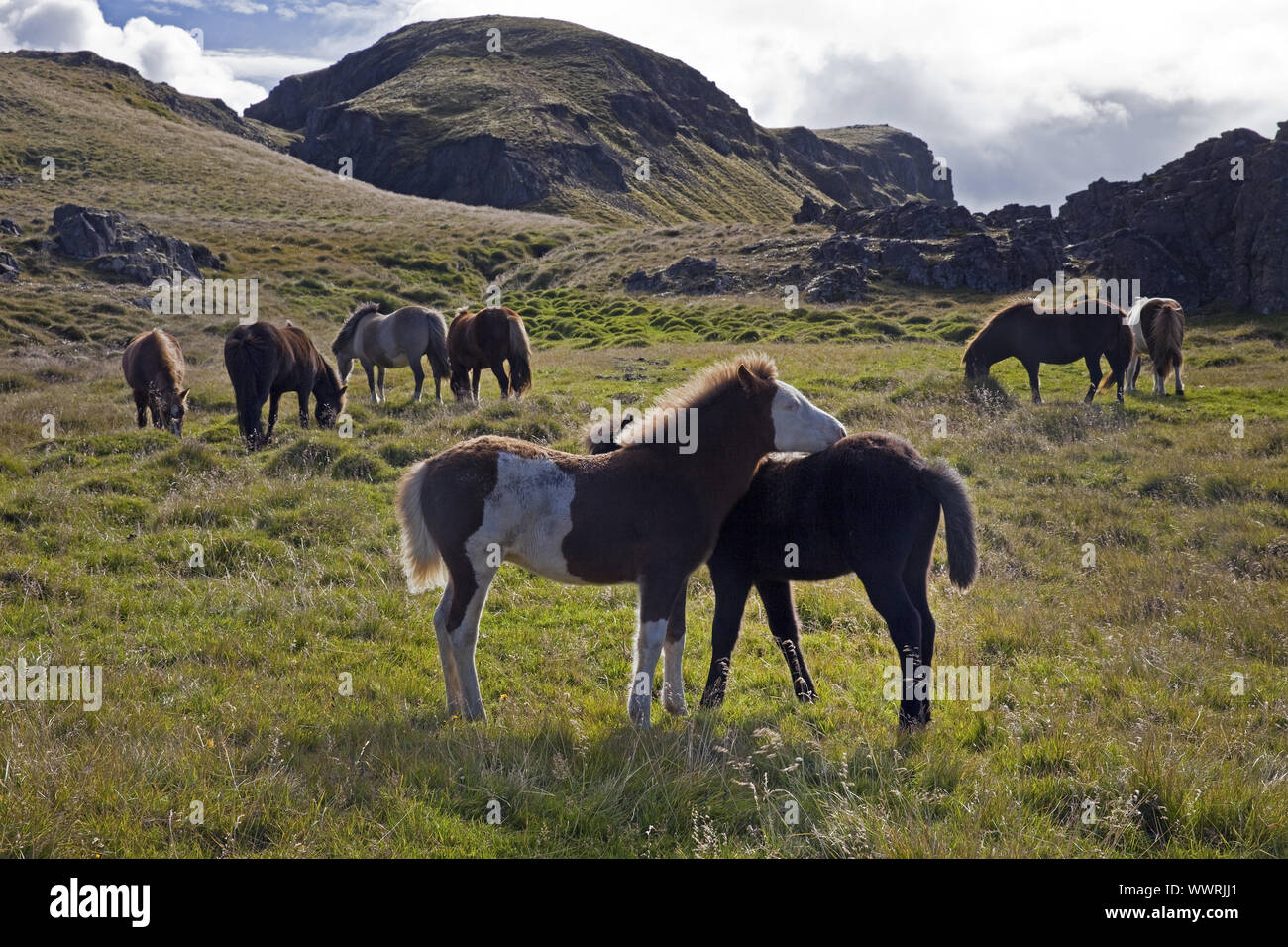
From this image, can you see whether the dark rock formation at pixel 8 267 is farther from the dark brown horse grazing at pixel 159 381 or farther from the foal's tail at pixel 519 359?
the foal's tail at pixel 519 359

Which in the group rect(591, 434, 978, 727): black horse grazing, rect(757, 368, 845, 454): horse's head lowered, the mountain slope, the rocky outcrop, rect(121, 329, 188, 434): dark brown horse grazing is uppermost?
the mountain slope

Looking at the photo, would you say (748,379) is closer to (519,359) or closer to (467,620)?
(467,620)

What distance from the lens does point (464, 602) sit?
539 centimetres

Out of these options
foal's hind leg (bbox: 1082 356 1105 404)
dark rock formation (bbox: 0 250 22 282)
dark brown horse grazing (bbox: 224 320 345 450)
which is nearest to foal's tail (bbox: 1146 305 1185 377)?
foal's hind leg (bbox: 1082 356 1105 404)

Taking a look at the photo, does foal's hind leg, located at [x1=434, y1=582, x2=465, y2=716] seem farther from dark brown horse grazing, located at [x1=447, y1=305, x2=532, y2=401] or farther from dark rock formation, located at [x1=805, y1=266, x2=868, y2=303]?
dark rock formation, located at [x1=805, y1=266, x2=868, y2=303]

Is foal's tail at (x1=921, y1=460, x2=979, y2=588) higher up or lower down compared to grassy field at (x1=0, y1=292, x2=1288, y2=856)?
higher up

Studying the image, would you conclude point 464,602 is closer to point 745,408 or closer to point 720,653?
point 720,653

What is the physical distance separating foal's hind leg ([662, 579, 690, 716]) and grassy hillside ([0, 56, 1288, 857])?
1.11 feet

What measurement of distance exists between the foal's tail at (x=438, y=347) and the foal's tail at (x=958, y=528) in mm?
15106

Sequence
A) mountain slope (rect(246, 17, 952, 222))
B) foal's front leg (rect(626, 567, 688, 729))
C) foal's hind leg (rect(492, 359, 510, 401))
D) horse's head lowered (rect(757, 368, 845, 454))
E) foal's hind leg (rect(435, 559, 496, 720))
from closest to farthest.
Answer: foal's front leg (rect(626, 567, 688, 729))
foal's hind leg (rect(435, 559, 496, 720))
horse's head lowered (rect(757, 368, 845, 454))
foal's hind leg (rect(492, 359, 510, 401))
mountain slope (rect(246, 17, 952, 222))

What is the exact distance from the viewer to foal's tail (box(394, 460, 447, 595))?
5570mm
